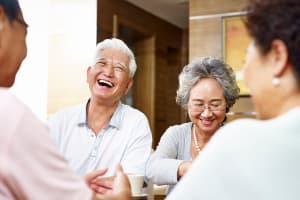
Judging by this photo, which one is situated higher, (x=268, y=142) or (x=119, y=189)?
(x=268, y=142)

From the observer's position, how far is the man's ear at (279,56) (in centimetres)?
76

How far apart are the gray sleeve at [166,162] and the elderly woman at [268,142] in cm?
83

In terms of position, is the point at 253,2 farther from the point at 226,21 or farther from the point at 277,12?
the point at 226,21

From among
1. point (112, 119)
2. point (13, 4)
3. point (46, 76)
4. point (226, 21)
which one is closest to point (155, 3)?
point (226, 21)

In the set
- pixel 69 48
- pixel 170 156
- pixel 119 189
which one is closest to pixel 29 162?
pixel 119 189

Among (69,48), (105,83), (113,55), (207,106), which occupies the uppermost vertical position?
(69,48)

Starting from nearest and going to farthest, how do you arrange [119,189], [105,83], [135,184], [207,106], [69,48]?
[119,189] → [135,184] → [207,106] → [105,83] → [69,48]

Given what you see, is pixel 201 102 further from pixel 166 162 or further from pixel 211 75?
pixel 166 162

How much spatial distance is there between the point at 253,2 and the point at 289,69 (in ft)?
0.50

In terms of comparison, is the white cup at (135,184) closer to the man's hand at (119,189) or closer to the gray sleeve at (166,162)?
the man's hand at (119,189)

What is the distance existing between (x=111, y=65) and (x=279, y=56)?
1.27 metres

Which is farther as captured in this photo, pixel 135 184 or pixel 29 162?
pixel 135 184

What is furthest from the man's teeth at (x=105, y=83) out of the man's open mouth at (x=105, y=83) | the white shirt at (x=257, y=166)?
the white shirt at (x=257, y=166)

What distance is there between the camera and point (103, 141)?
188 cm
